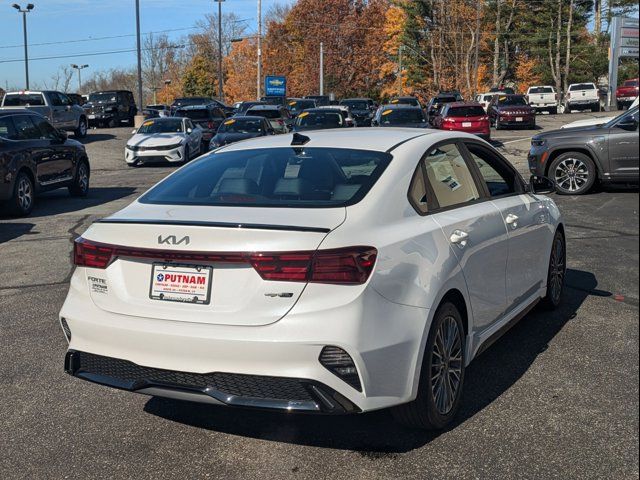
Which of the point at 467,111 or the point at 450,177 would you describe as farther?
the point at 467,111

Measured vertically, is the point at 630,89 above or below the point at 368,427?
above

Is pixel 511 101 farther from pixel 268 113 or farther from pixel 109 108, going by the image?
pixel 109 108

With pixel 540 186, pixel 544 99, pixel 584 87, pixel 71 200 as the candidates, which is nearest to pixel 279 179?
pixel 540 186

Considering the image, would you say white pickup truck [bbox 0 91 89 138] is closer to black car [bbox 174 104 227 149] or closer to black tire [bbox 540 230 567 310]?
black car [bbox 174 104 227 149]

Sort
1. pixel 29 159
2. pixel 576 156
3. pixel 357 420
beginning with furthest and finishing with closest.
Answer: pixel 576 156 < pixel 29 159 < pixel 357 420

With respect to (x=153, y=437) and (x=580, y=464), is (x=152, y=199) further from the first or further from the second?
(x=580, y=464)

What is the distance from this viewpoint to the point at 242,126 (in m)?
22.2

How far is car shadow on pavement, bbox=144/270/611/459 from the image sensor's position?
12.5 feet

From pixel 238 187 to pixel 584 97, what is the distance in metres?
50.5

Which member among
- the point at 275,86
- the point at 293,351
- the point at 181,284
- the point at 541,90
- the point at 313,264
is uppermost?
the point at 275,86

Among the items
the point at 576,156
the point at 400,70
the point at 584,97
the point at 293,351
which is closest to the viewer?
the point at 293,351

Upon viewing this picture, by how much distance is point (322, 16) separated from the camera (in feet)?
255

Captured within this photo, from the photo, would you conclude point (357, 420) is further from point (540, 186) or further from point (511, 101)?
point (511, 101)

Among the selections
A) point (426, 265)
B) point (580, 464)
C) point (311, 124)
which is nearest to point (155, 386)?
point (426, 265)
